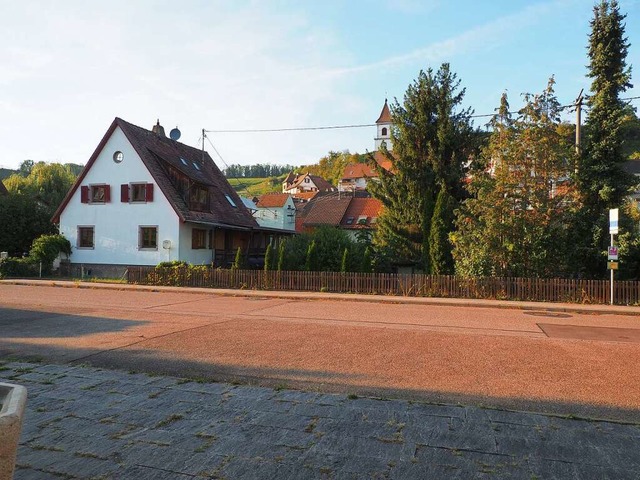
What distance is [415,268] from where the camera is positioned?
26.3 meters

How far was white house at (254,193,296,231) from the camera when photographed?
59.1 metres

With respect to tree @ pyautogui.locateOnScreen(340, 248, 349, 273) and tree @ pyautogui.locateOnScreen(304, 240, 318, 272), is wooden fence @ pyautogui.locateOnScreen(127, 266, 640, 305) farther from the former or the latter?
tree @ pyautogui.locateOnScreen(304, 240, 318, 272)

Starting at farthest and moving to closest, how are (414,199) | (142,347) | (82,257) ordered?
(82,257) < (414,199) < (142,347)

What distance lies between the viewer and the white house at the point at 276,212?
5909 centimetres

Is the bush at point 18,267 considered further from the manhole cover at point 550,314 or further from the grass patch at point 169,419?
the grass patch at point 169,419

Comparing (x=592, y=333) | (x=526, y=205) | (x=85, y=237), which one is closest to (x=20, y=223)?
(x=85, y=237)

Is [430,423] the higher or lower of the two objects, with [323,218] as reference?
lower

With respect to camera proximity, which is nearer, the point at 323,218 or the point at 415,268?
the point at 415,268

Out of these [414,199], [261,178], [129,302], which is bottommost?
[129,302]

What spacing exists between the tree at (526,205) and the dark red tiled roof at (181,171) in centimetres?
1729

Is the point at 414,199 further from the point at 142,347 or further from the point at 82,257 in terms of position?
the point at 82,257

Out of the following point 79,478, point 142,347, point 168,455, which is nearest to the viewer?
point 79,478

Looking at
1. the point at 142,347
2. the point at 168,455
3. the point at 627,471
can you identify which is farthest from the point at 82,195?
the point at 627,471

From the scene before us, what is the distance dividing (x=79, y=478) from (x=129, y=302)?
48.9ft
